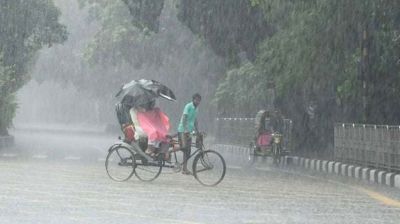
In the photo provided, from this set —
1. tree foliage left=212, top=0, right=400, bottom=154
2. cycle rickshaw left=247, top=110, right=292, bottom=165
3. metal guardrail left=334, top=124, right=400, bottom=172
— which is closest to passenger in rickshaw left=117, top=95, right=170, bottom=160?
metal guardrail left=334, top=124, right=400, bottom=172

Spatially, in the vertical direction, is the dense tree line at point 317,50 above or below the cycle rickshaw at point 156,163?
above

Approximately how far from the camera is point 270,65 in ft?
100

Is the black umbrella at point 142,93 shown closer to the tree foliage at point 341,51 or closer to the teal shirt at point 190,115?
the teal shirt at point 190,115

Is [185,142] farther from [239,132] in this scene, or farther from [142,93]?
[239,132]

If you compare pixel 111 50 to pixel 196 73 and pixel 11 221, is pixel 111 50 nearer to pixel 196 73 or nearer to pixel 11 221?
pixel 196 73

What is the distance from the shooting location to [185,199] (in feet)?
50.6

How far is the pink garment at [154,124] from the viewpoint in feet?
62.8

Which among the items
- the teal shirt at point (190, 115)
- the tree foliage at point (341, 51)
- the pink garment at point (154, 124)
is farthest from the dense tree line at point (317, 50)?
the pink garment at point (154, 124)

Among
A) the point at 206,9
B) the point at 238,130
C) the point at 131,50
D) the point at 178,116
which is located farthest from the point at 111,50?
the point at 206,9

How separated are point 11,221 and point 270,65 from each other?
19.4 m

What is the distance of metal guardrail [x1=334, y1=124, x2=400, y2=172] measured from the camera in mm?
21656

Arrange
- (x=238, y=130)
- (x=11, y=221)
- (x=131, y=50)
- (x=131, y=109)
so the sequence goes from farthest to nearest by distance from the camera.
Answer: (x=131, y=50) < (x=238, y=130) < (x=131, y=109) < (x=11, y=221)

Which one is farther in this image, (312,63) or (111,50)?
(111,50)

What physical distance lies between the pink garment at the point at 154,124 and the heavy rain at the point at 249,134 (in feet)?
0.08
